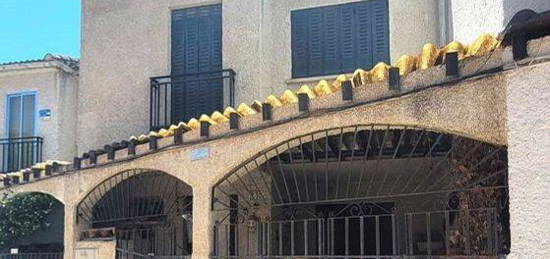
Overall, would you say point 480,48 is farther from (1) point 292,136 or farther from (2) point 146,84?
(2) point 146,84

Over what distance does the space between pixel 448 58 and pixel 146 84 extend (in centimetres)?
887

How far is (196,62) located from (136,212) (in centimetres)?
380

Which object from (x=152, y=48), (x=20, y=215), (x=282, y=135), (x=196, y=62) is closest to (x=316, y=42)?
→ (x=196, y=62)

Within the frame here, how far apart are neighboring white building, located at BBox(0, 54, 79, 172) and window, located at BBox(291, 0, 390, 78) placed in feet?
20.9

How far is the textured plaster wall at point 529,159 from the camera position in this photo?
205 inches

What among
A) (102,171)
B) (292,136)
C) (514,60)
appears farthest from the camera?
(102,171)

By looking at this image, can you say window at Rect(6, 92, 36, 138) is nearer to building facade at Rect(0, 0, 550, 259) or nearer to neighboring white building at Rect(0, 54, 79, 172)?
neighboring white building at Rect(0, 54, 79, 172)

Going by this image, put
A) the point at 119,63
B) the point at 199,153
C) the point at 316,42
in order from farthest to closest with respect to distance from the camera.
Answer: the point at 119,63 < the point at 316,42 < the point at 199,153

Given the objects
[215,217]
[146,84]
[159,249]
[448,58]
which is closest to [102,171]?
[159,249]

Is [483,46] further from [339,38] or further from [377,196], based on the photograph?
[339,38]

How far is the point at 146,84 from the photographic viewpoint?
1364 centimetres

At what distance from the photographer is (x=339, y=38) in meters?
12.5

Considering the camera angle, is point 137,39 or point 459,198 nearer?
point 459,198

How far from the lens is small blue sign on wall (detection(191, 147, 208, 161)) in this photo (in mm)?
8328
